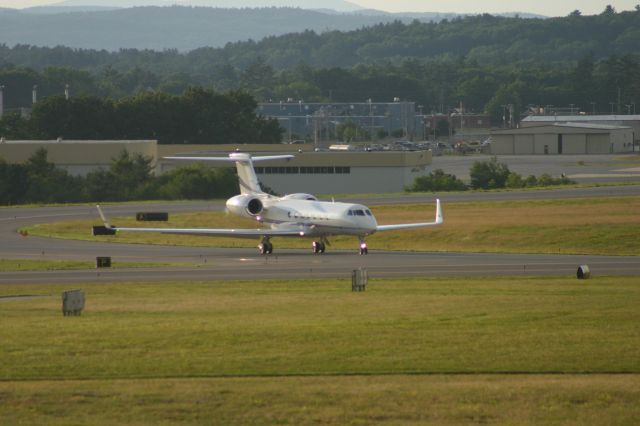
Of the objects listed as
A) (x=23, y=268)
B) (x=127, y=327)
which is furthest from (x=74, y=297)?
(x=23, y=268)

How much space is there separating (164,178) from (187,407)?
304ft

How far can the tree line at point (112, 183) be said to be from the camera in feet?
360

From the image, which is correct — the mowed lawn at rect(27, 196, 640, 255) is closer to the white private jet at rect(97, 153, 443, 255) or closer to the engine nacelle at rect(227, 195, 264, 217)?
the engine nacelle at rect(227, 195, 264, 217)

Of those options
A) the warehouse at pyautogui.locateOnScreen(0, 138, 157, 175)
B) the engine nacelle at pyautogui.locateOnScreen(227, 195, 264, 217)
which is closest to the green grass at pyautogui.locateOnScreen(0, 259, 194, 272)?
the engine nacelle at pyautogui.locateOnScreen(227, 195, 264, 217)

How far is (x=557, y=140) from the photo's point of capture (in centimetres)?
17862

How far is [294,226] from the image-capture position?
208 ft

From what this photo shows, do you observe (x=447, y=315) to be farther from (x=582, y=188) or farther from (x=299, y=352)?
(x=582, y=188)

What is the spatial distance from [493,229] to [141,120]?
88686 mm

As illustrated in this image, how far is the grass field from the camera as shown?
75.2 feet

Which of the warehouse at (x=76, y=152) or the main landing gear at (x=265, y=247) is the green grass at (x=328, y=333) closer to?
the main landing gear at (x=265, y=247)

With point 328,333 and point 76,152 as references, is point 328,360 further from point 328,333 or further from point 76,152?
point 76,152

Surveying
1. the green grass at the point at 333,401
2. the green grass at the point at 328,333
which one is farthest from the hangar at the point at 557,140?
the green grass at the point at 333,401

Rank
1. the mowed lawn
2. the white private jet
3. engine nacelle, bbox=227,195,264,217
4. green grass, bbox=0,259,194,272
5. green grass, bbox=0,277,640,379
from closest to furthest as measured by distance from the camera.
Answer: green grass, bbox=0,277,640,379 < green grass, bbox=0,259,194,272 < the white private jet < engine nacelle, bbox=227,195,264,217 < the mowed lawn

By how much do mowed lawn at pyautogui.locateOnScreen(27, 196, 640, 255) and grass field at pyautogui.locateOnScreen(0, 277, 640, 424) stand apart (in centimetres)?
2709
